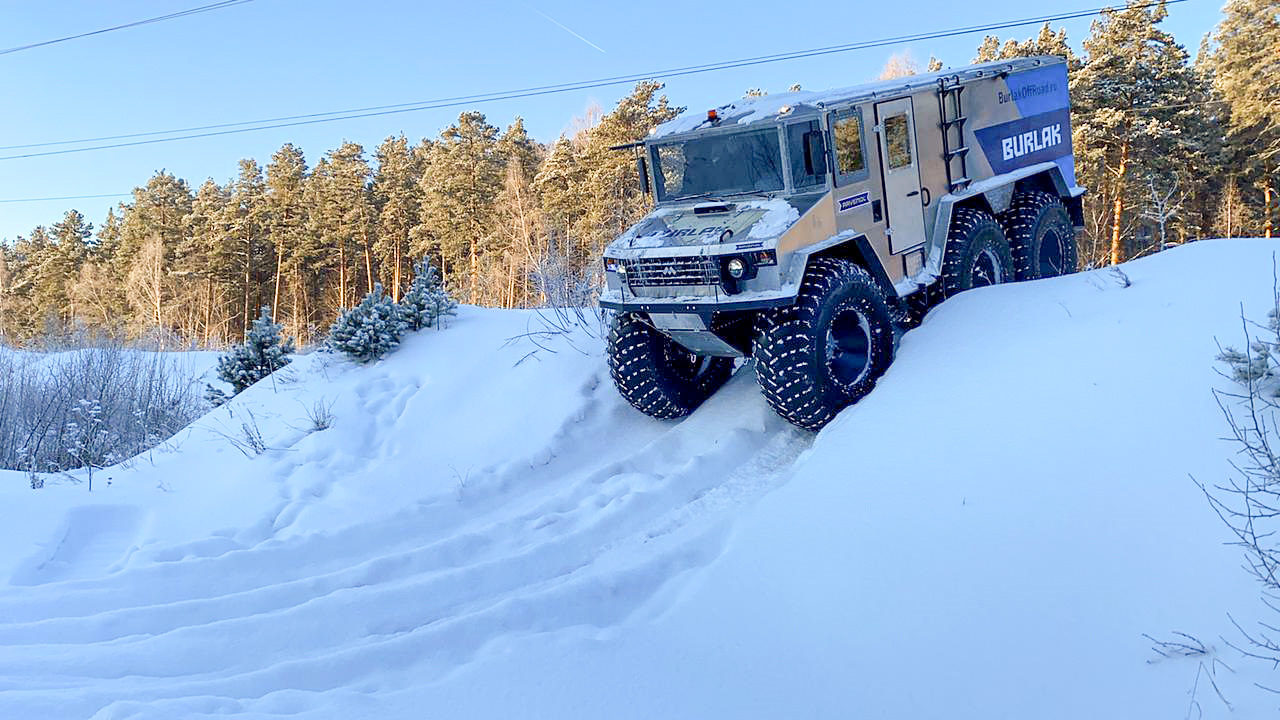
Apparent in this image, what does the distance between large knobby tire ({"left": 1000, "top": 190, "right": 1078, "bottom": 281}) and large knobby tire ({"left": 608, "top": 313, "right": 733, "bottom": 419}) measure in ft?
14.3

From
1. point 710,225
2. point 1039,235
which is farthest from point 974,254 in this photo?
point 710,225

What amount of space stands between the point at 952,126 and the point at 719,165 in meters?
2.83

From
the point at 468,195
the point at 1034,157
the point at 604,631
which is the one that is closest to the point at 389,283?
the point at 468,195

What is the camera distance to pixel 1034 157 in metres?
10.3

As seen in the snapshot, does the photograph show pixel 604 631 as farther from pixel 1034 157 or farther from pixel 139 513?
pixel 1034 157

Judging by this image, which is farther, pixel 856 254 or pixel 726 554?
pixel 856 254

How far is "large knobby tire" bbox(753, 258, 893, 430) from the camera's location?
22.1 ft

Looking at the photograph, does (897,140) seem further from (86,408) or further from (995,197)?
(86,408)

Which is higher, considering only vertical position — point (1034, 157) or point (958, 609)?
point (1034, 157)

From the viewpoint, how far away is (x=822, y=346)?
269 inches

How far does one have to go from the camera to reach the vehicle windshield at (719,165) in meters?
7.62

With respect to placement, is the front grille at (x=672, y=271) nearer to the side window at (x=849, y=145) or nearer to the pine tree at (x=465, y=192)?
the side window at (x=849, y=145)

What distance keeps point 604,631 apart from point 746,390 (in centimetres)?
408

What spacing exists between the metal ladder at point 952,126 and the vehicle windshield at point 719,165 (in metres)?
2.35
